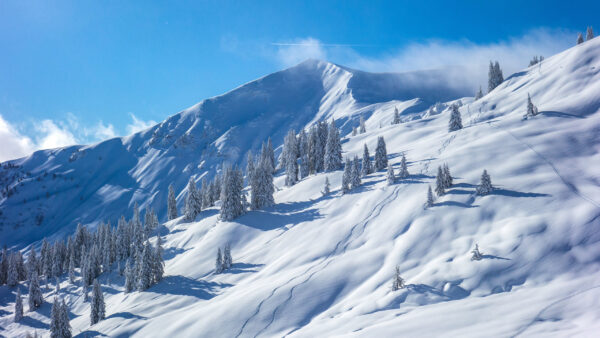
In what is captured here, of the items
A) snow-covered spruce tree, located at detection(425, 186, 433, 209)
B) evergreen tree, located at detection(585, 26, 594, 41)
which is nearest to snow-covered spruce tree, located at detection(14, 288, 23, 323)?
snow-covered spruce tree, located at detection(425, 186, 433, 209)

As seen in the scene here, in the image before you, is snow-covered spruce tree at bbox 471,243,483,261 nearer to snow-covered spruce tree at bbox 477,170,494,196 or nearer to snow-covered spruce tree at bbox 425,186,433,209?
snow-covered spruce tree at bbox 425,186,433,209

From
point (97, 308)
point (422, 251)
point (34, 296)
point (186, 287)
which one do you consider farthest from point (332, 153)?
point (34, 296)

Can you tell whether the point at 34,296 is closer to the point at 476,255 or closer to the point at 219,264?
the point at 219,264

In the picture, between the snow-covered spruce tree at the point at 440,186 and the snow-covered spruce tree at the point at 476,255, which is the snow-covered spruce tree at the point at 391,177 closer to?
the snow-covered spruce tree at the point at 440,186

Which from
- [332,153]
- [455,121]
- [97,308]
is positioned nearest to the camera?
[97,308]

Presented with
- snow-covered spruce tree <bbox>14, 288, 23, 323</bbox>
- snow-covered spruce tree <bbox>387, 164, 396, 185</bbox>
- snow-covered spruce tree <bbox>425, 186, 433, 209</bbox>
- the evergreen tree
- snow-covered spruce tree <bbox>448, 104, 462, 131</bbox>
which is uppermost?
the evergreen tree

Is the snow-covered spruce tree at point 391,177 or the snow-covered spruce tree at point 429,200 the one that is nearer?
the snow-covered spruce tree at point 429,200

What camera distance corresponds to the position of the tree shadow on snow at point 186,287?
1743 inches

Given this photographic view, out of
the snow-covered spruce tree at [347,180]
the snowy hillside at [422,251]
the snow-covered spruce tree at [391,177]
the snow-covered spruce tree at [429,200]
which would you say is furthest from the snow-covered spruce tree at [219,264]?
the snow-covered spruce tree at [429,200]

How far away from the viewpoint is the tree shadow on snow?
145 ft

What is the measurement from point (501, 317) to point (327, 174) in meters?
53.8

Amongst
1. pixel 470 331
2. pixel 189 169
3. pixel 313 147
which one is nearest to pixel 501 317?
pixel 470 331

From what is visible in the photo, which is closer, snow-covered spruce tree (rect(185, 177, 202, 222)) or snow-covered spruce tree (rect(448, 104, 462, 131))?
snow-covered spruce tree (rect(448, 104, 462, 131))

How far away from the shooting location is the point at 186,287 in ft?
156
